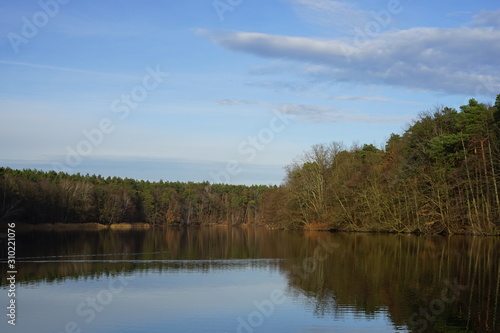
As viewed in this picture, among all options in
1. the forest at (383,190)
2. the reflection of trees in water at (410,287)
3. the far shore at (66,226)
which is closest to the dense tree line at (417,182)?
the forest at (383,190)

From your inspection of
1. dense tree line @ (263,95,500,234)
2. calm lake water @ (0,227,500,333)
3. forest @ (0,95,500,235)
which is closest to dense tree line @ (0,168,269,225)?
forest @ (0,95,500,235)

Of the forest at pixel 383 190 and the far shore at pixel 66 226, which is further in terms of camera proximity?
the far shore at pixel 66 226

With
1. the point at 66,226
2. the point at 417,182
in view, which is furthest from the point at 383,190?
the point at 66,226

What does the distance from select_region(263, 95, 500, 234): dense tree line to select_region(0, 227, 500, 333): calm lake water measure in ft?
68.4

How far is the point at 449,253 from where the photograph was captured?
3656cm

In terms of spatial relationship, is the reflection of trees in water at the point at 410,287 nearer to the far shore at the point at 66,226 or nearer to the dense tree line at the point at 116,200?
the dense tree line at the point at 116,200

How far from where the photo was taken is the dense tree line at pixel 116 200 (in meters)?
91.2

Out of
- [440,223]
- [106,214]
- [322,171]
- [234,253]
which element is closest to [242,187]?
[106,214]

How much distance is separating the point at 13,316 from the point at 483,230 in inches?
1918

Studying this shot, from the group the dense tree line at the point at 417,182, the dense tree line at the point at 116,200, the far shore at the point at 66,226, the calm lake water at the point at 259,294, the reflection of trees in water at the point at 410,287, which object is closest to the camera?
the calm lake water at the point at 259,294

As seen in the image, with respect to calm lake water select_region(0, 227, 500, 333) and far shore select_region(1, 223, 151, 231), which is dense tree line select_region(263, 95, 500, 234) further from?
far shore select_region(1, 223, 151, 231)

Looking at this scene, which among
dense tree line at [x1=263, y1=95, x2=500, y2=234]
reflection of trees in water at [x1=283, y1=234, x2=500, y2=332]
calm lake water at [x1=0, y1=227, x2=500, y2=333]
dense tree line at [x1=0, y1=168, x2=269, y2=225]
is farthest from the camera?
dense tree line at [x1=0, y1=168, x2=269, y2=225]

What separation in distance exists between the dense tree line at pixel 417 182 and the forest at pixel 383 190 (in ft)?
0.38

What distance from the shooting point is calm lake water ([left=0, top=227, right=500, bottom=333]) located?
16219 millimetres
